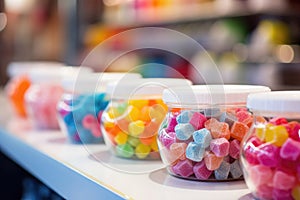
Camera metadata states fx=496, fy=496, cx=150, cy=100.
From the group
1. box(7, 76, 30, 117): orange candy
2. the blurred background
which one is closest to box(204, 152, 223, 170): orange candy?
box(7, 76, 30, 117): orange candy

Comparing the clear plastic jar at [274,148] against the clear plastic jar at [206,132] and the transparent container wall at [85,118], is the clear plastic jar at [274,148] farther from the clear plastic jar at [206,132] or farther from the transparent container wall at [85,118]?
→ the transparent container wall at [85,118]

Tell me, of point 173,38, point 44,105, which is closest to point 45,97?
point 44,105

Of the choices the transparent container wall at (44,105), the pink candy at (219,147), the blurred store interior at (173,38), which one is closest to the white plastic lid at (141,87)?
the pink candy at (219,147)

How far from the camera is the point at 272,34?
278 centimetres

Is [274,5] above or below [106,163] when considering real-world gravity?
above

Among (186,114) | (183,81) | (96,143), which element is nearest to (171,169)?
(186,114)

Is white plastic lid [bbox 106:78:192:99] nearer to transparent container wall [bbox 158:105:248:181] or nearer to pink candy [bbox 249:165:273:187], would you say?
transparent container wall [bbox 158:105:248:181]

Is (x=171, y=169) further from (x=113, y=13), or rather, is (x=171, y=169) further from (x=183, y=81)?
(x=113, y=13)

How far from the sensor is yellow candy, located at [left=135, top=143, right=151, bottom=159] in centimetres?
93

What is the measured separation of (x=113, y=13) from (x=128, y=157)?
300 centimetres

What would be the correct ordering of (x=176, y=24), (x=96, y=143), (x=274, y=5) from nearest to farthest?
(x=96, y=143), (x=274, y=5), (x=176, y=24)

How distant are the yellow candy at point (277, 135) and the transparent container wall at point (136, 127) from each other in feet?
1.03

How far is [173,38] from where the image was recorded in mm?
3377

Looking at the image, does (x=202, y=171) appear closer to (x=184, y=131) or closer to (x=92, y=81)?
(x=184, y=131)
